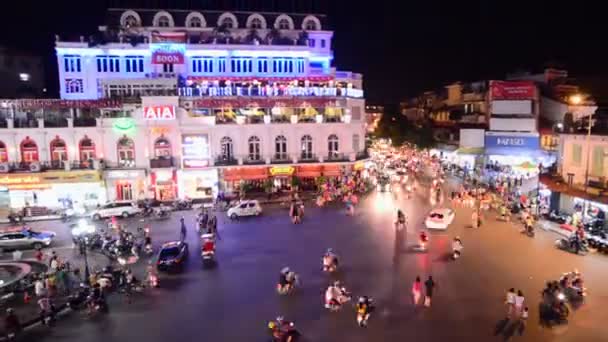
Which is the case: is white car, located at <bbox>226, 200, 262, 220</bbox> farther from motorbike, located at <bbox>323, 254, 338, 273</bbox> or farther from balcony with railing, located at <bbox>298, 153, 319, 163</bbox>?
motorbike, located at <bbox>323, 254, 338, 273</bbox>

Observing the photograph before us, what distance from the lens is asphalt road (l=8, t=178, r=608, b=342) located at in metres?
15.2

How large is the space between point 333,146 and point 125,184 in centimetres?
1857

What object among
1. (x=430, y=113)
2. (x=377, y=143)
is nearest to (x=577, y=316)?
(x=430, y=113)

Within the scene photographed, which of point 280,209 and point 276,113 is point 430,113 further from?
point 280,209

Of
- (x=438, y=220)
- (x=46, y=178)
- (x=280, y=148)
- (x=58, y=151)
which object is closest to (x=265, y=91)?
(x=280, y=148)

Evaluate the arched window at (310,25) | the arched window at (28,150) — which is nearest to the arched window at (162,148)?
the arched window at (28,150)

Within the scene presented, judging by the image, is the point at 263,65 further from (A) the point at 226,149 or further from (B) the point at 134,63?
(B) the point at 134,63

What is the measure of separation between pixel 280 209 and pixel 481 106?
30.4 m

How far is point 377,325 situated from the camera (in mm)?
15586

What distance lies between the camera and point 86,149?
37562mm

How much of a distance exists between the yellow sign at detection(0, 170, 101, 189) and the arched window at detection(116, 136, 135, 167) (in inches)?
95.0

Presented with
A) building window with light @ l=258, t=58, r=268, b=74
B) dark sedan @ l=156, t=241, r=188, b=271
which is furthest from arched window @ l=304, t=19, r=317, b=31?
dark sedan @ l=156, t=241, r=188, b=271

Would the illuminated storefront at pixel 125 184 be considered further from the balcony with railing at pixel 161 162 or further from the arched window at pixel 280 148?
the arched window at pixel 280 148

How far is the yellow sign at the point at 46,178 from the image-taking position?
3503 cm
